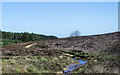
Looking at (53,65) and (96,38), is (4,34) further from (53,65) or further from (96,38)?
(53,65)

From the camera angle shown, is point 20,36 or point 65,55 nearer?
point 65,55

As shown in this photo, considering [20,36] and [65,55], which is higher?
[20,36]

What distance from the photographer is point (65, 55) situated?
22.9 m

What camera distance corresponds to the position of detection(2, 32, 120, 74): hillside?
1273cm

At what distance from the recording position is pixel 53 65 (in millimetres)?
16297

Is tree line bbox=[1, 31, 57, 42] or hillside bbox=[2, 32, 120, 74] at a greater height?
tree line bbox=[1, 31, 57, 42]

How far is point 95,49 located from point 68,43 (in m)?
6.05

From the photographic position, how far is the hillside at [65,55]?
12728 mm

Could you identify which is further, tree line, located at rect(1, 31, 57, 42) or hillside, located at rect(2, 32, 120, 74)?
tree line, located at rect(1, 31, 57, 42)

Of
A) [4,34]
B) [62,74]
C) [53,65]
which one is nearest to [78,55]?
[53,65]

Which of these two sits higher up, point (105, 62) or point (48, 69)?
point (105, 62)

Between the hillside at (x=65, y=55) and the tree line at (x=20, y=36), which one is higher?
the tree line at (x=20, y=36)

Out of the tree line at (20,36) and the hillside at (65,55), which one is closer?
the hillside at (65,55)

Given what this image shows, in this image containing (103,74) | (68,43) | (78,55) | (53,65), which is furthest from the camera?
(68,43)
